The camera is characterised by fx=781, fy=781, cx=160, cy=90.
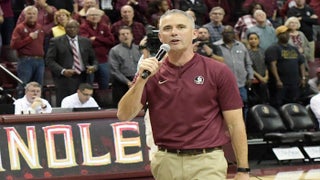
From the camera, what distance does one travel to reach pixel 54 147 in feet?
31.9

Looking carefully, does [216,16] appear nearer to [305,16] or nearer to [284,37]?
[284,37]

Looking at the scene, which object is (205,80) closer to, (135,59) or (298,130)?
(135,59)

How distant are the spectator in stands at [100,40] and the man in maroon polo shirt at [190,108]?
27.2 ft

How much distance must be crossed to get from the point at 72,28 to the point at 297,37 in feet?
16.1

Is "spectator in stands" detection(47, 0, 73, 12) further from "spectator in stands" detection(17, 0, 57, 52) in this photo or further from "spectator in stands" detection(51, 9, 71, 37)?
"spectator in stands" detection(51, 9, 71, 37)

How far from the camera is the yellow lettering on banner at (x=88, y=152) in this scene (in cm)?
989

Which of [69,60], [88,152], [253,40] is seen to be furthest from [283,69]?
[88,152]

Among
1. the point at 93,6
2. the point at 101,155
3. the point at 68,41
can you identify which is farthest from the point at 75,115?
the point at 93,6

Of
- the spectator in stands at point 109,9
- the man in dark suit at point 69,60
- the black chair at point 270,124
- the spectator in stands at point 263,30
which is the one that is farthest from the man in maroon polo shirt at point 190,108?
the spectator in stands at point 109,9

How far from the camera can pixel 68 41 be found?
41.8ft

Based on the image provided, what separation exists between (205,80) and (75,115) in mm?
5115

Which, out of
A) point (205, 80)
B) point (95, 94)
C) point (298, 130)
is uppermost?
point (205, 80)

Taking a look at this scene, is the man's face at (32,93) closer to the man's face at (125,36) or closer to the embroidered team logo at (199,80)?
the man's face at (125,36)

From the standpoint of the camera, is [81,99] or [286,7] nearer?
[81,99]
